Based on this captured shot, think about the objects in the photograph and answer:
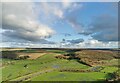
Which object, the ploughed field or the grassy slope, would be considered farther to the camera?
the grassy slope

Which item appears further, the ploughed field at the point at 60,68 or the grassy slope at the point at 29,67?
the grassy slope at the point at 29,67

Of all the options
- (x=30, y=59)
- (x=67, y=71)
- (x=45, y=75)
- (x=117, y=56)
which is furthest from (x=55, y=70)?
(x=117, y=56)

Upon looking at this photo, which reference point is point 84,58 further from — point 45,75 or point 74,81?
point 74,81

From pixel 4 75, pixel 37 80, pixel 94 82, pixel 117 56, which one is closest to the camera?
pixel 94 82

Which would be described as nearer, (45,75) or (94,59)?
(45,75)

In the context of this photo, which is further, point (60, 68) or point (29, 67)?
point (29, 67)

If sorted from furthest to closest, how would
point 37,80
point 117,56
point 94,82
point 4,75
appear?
point 117,56
point 4,75
point 37,80
point 94,82
